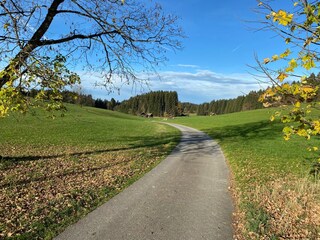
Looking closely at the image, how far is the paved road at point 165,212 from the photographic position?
6.31 metres

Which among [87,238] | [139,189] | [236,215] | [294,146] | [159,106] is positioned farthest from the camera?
[159,106]

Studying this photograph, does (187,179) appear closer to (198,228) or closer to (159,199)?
(159,199)

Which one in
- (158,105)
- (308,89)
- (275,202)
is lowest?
(275,202)

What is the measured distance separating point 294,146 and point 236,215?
16.9 metres

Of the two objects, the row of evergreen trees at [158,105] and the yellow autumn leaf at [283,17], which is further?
the row of evergreen trees at [158,105]

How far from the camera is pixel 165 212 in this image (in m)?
7.61

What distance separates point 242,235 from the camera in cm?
640

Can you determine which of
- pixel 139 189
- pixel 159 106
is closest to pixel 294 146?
pixel 139 189

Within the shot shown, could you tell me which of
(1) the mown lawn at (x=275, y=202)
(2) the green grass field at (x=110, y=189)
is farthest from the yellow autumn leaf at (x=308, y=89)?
(2) the green grass field at (x=110, y=189)

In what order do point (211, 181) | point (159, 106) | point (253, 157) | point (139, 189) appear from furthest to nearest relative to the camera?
point (159, 106) < point (253, 157) < point (211, 181) < point (139, 189)

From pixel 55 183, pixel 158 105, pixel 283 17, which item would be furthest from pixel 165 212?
pixel 158 105

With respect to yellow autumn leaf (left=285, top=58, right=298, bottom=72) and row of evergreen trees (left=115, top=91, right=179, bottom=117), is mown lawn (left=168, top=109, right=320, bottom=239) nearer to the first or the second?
yellow autumn leaf (left=285, top=58, right=298, bottom=72)

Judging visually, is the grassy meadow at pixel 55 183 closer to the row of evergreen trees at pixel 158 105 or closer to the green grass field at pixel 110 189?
the green grass field at pixel 110 189

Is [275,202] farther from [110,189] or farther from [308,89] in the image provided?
[110,189]
